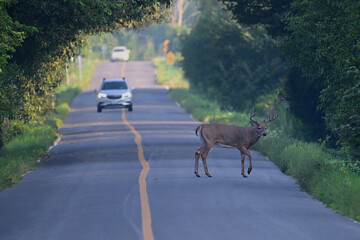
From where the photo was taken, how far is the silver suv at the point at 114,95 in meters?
51.2

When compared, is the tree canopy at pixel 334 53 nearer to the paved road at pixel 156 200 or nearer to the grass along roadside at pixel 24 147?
the paved road at pixel 156 200

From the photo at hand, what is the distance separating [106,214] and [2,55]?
499 cm

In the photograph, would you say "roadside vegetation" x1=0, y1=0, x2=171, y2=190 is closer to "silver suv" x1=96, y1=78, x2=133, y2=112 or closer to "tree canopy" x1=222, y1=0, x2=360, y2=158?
"tree canopy" x1=222, y1=0, x2=360, y2=158

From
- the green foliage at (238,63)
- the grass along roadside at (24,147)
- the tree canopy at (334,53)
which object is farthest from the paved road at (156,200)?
the green foliage at (238,63)

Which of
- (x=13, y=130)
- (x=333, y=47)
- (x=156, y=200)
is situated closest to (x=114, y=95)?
(x=13, y=130)

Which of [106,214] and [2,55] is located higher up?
[2,55]

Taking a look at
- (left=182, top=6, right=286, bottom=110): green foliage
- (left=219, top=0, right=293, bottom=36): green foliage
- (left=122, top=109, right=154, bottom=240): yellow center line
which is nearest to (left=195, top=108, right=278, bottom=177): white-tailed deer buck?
(left=122, top=109, right=154, bottom=240): yellow center line

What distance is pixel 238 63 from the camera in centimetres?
5525

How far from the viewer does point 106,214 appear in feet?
47.9

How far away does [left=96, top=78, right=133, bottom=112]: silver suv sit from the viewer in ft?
168

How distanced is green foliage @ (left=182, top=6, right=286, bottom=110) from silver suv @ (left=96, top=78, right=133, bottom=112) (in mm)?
6400

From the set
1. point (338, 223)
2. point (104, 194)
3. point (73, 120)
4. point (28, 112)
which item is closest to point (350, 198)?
point (338, 223)

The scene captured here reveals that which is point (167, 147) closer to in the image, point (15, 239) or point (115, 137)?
point (115, 137)

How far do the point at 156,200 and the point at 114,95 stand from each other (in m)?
35.2
